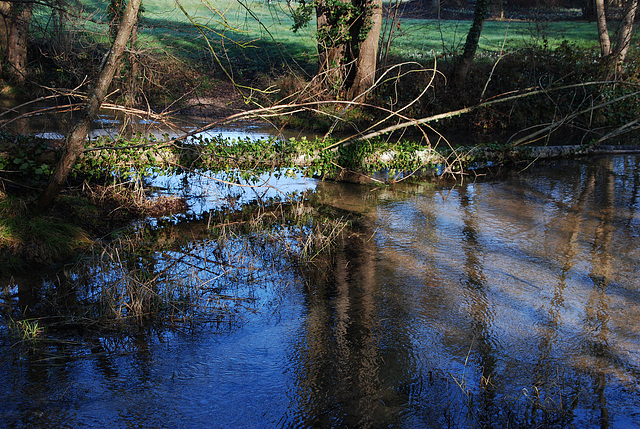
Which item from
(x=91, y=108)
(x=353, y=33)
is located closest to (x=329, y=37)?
(x=353, y=33)

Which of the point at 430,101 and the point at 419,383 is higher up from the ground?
the point at 430,101

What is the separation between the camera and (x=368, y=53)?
60.1 feet

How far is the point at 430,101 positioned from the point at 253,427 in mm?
15948

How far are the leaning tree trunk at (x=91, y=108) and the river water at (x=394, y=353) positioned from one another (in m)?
3.61

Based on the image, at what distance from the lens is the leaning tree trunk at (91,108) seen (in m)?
7.64

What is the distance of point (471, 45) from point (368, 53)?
377 cm

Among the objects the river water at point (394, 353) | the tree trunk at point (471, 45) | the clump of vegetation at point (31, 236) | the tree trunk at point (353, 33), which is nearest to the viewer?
the river water at point (394, 353)

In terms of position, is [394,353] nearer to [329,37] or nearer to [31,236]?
[31,236]

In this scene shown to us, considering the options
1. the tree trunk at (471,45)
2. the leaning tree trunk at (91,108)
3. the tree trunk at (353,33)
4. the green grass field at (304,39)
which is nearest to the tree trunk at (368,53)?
the tree trunk at (353,33)

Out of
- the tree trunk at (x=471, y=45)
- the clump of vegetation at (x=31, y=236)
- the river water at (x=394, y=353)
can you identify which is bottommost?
the river water at (x=394, y=353)

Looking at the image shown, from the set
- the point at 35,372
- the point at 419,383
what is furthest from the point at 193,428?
the point at 419,383

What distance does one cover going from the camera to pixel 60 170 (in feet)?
26.0

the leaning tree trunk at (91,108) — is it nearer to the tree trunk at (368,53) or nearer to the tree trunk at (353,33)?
the tree trunk at (353,33)

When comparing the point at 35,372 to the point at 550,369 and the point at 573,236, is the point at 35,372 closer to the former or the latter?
the point at 550,369
